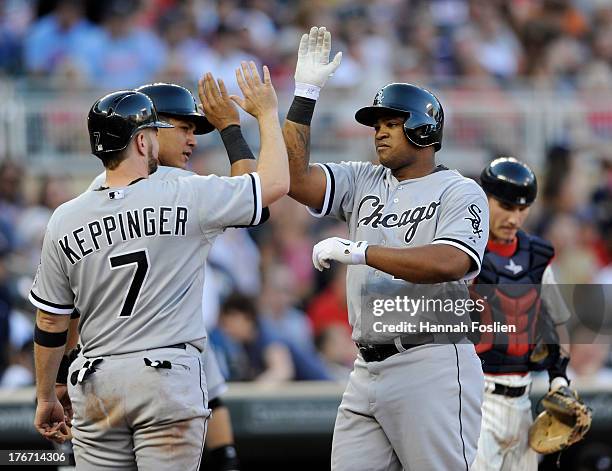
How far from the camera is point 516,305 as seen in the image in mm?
5859

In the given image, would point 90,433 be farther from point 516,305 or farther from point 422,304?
point 516,305

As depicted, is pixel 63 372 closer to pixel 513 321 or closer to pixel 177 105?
pixel 177 105

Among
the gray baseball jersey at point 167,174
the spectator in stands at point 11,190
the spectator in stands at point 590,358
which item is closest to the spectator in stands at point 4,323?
the spectator in stands at point 11,190

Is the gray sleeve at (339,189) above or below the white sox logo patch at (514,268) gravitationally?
above

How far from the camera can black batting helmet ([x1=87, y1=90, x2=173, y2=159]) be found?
456cm

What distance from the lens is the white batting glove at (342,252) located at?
→ 4.65 meters

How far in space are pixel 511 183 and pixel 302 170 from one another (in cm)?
132

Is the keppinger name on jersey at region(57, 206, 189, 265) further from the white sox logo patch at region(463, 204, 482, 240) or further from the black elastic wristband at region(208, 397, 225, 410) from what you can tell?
the black elastic wristband at region(208, 397, 225, 410)

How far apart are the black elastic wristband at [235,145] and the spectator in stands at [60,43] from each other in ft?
22.2

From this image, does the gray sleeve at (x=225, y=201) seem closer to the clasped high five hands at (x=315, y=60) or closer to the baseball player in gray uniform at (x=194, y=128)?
the baseball player in gray uniform at (x=194, y=128)

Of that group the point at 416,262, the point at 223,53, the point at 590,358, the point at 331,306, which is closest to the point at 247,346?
the point at 331,306

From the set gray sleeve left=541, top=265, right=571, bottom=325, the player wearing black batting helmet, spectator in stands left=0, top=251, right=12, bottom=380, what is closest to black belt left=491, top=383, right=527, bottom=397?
the player wearing black batting helmet

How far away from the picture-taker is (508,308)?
19.2 feet

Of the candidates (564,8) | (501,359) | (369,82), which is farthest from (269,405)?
(564,8)
